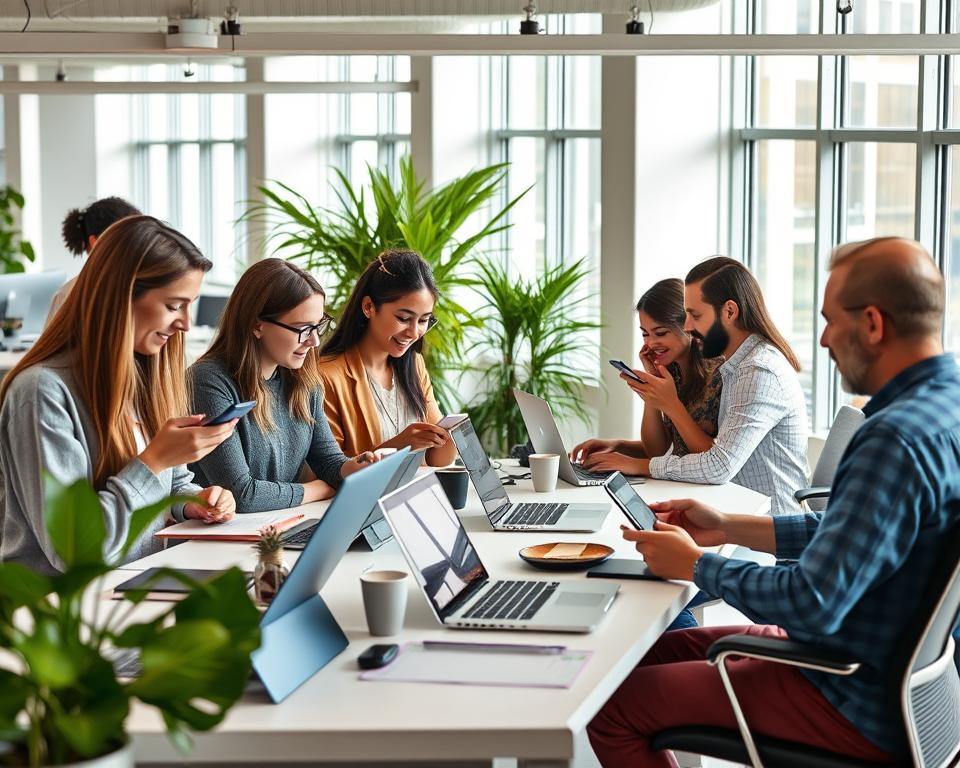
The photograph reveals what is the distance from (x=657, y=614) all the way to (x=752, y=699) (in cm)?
24

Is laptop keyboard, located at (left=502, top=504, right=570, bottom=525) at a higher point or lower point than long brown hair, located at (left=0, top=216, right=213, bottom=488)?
lower

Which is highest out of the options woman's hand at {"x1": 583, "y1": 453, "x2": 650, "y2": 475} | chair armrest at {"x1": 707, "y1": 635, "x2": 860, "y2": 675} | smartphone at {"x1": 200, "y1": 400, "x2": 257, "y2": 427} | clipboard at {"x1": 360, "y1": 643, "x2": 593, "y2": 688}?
smartphone at {"x1": 200, "y1": 400, "x2": 257, "y2": 427}

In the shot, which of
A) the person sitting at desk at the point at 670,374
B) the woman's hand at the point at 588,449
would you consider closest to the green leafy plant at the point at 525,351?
the person sitting at desk at the point at 670,374

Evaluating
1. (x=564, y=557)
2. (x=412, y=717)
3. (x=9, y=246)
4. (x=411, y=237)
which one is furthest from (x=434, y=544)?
(x=9, y=246)

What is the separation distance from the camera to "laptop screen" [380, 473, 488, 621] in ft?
6.91

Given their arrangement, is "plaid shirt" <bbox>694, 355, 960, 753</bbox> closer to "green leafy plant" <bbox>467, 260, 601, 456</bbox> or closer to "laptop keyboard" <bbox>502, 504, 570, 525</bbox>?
"laptop keyboard" <bbox>502, 504, 570, 525</bbox>

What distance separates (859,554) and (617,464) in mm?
1574

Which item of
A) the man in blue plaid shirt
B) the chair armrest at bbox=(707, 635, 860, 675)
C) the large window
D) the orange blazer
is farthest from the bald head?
the large window

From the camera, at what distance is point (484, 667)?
1.91 m

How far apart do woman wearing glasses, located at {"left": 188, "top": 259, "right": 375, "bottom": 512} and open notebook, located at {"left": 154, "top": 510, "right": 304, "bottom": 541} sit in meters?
0.16

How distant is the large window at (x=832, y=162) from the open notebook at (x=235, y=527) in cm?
298

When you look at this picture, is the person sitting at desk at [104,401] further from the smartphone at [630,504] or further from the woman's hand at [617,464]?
the woman's hand at [617,464]

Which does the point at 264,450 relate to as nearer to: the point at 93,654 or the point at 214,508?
the point at 214,508

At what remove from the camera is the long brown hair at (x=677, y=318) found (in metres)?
3.94
